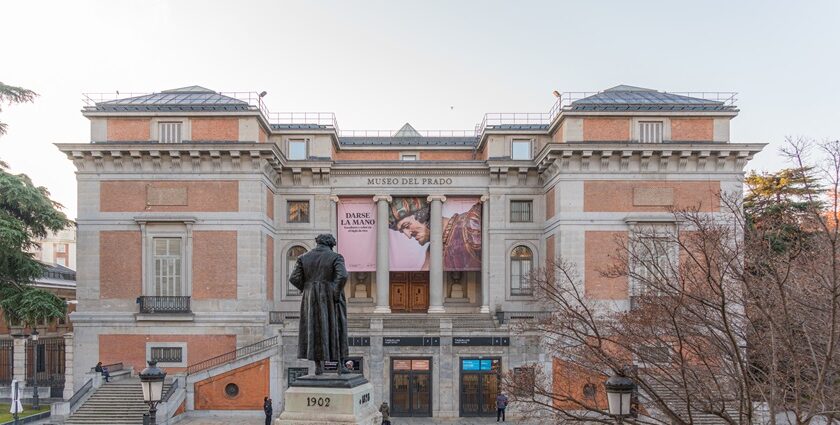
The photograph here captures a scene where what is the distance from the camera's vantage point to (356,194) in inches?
1356

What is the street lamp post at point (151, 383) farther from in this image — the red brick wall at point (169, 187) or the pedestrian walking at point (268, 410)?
the red brick wall at point (169, 187)

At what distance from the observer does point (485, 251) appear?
34.4m

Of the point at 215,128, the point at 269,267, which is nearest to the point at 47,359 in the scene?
the point at 269,267

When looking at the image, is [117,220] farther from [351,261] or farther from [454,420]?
[454,420]

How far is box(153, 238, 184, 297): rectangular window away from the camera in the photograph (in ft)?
99.5

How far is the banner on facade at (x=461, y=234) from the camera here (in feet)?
113

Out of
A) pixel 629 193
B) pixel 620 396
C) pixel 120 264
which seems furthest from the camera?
pixel 629 193

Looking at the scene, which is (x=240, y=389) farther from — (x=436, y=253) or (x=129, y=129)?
(x=129, y=129)

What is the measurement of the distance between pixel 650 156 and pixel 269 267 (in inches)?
780

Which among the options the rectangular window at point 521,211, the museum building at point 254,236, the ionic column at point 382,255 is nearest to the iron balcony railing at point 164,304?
the museum building at point 254,236

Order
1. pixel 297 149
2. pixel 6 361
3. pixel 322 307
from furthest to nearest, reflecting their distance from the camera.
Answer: pixel 297 149 → pixel 6 361 → pixel 322 307

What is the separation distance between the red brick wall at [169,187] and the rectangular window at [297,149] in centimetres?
542

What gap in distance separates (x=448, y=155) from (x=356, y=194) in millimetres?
6703

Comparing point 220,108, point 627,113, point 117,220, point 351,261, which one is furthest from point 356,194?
point 627,113
